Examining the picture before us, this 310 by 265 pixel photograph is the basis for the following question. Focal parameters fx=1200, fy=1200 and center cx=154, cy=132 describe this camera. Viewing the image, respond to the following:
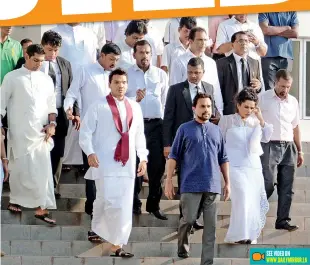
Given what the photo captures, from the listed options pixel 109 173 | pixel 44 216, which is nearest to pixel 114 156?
pixel 109 173

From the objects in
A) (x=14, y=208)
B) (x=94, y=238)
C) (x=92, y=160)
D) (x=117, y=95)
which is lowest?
(x=94, y=238)

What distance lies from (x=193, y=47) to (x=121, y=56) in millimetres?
663

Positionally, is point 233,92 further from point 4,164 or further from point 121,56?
point 4,164

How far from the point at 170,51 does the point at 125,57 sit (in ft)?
1.49

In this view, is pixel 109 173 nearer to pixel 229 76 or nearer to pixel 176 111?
pixel 176 111

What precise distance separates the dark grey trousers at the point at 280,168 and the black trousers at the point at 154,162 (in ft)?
2.89

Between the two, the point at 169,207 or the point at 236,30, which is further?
the point at 236,30

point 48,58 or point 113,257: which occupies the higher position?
point 48,58

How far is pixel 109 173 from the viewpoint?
9633 millimetres

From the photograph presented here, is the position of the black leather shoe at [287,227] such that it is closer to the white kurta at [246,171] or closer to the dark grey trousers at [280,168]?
the dark grey trousers at [280,168]

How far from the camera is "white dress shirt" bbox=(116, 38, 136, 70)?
1072cm

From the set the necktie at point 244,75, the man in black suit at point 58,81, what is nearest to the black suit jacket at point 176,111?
the necktie at point 244,75

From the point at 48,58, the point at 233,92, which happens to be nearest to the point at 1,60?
the point at 48,58

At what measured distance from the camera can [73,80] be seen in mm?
10453
